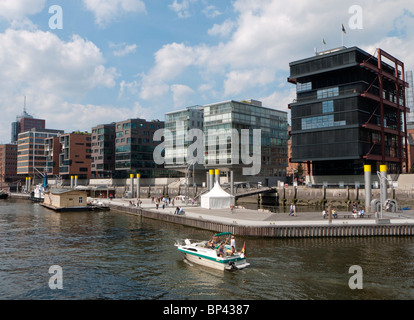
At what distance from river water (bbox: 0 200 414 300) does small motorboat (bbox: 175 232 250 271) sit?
0.63 meters

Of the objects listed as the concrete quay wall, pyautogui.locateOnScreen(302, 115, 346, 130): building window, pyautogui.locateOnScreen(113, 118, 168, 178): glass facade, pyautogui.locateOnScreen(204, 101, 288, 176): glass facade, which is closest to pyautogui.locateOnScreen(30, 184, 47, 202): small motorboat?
pyautogui.locateOnScreen(113, 118, 168, 178): glass facade

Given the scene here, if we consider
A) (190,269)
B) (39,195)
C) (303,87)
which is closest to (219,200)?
(190,269)

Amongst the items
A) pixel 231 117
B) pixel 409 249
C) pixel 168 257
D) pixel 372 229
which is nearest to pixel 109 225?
pixel 168 257

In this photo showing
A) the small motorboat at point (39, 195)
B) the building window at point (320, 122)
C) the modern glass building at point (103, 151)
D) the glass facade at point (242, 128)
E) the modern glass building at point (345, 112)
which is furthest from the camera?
the modern glass building at point (103, 151)

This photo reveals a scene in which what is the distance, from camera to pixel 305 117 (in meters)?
110

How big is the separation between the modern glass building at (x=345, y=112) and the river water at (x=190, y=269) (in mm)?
61302

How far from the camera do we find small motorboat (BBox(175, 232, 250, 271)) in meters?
30.5

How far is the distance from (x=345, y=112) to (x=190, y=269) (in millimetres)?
83907

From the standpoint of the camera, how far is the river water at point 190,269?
83.3 feet

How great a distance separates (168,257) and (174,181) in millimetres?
113401

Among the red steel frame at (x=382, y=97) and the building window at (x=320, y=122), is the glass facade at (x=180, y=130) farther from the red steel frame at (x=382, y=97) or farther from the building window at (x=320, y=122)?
the red steel frame at (x=382, y=97)

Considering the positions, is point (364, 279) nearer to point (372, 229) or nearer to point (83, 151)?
point (372, 229)

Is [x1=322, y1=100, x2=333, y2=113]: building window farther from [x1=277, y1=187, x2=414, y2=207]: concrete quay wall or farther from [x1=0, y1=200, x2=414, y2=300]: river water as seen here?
[x1=0, y1=200, x2=414, y2=300]: river water

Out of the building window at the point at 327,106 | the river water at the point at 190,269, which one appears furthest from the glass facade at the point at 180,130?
the river water at the point at 190,269
